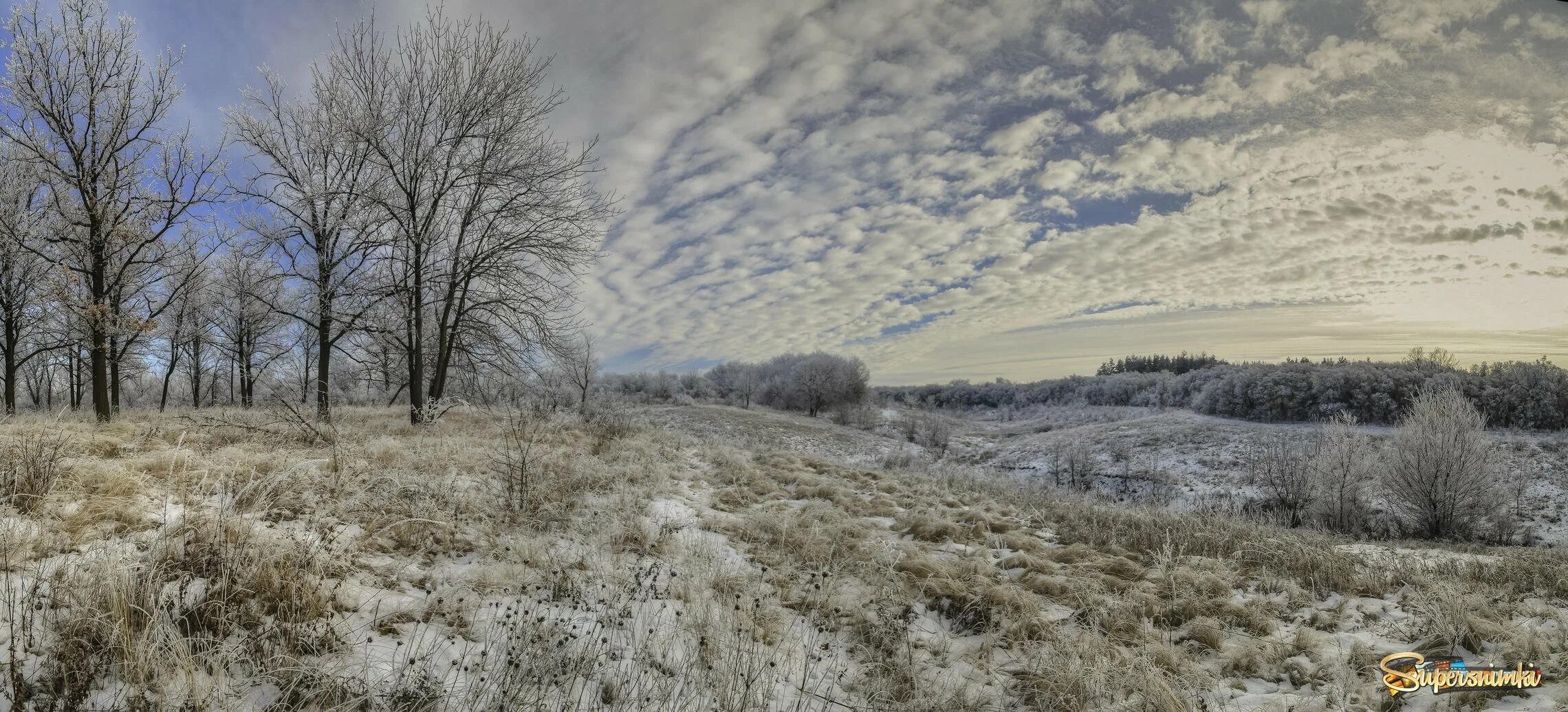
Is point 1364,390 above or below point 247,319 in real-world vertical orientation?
below

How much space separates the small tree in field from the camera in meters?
15.8

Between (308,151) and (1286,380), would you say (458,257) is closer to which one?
(308,151)

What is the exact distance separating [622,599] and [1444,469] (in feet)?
74.3

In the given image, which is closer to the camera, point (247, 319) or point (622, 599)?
point (622, 599)

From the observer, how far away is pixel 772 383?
7169 centimetres

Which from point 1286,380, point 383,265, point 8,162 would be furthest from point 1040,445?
point 8,162

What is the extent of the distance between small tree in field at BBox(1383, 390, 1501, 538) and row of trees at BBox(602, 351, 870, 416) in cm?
4195

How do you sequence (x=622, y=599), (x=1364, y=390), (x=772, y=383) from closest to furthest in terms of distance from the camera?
(x=622, y=599) < (x=1364, y=390) < (x=772, y=383)

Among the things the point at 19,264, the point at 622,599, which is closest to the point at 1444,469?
the point at 622,599

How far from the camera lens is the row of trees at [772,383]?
6034 centimetres

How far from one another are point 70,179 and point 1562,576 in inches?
889

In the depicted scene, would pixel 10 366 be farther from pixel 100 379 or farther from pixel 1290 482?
pixel 1290 482

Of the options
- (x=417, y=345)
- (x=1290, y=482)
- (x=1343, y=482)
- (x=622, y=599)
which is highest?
(x=417, y=345)

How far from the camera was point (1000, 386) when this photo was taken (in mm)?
95125
